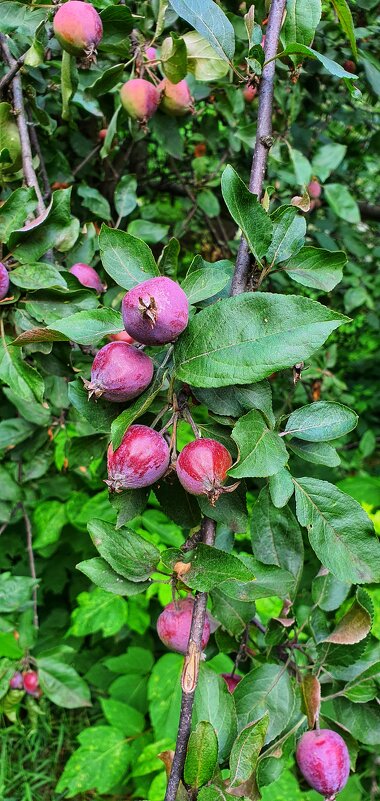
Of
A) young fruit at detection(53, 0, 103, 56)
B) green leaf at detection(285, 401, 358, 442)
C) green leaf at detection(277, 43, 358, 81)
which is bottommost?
green leaf at detection(285, 401, 358, 442)

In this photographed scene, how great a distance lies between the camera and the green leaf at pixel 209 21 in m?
0.61

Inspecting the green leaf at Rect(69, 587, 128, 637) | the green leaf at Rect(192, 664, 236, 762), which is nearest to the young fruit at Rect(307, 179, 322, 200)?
the green leaf at Rect(69, 587, 128, 637)


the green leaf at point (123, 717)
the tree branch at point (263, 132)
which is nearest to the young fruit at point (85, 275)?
the tree branch at point (263, 132)

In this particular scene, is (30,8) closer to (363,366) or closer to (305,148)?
(305,148)

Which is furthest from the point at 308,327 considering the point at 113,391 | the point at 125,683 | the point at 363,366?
the point at 363,366

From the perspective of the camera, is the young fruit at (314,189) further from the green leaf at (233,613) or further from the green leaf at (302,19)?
the green leaf at (233,613)

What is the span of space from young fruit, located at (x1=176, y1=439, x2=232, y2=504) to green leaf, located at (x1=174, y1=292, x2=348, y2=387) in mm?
61

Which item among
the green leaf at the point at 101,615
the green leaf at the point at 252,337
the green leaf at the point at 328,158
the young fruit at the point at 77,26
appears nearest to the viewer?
the green leaf at the point at 252,337

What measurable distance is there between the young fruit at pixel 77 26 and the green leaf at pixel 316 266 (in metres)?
0.43

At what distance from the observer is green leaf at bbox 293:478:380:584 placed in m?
0.55

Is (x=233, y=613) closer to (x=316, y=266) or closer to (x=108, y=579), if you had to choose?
(x=108, y=579)

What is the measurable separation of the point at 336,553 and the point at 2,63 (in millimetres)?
919

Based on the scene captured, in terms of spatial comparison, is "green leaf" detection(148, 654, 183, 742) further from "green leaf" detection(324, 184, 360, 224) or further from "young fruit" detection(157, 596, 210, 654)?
"green leaf" detection(324, 184, 360, 224)

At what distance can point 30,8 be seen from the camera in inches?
34.4
